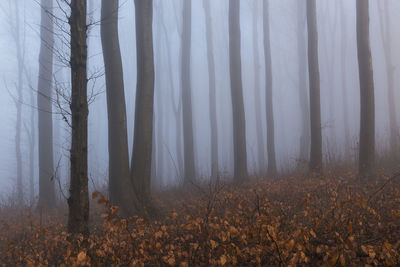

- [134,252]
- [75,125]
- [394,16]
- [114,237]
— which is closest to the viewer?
[134,252]

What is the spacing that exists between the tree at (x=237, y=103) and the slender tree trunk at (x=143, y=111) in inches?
176

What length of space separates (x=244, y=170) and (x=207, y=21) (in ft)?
52.2

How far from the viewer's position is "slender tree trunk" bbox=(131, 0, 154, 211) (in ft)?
22.5

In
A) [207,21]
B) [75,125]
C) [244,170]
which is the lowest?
[244,170]

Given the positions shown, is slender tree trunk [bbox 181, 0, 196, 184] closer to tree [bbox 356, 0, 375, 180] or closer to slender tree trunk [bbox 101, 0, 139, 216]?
slender tree trunk [bbox 101, 0, 139, 216]

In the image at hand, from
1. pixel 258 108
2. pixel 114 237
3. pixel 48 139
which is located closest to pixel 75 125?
pixel 114 237

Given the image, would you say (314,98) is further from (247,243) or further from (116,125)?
(247,243)

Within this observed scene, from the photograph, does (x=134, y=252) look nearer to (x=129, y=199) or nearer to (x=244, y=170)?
(x=129, y=199)

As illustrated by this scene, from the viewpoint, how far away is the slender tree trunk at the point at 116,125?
21.2 ft

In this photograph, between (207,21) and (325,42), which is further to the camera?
(325,42)

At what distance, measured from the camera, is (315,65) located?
1078 cm

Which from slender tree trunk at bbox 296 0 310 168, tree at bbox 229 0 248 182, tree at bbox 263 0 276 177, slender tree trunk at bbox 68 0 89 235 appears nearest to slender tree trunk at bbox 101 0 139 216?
slender tree trunk at bbox 68 0 89 235

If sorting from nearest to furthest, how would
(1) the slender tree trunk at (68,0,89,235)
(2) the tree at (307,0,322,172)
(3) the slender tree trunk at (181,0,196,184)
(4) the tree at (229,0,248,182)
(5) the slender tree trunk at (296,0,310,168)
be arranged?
(1) the slender tree trunk at (68,0,89,235) → (2) the tree at (307,0,322,172) → (4) the tree at (229,0,248,182) → (3) the slender tree trunk at (181,0,196,184) → (5) the slender tree trunk at (296,0,310,168)

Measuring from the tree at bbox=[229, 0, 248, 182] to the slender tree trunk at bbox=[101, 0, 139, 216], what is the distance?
4968mm
